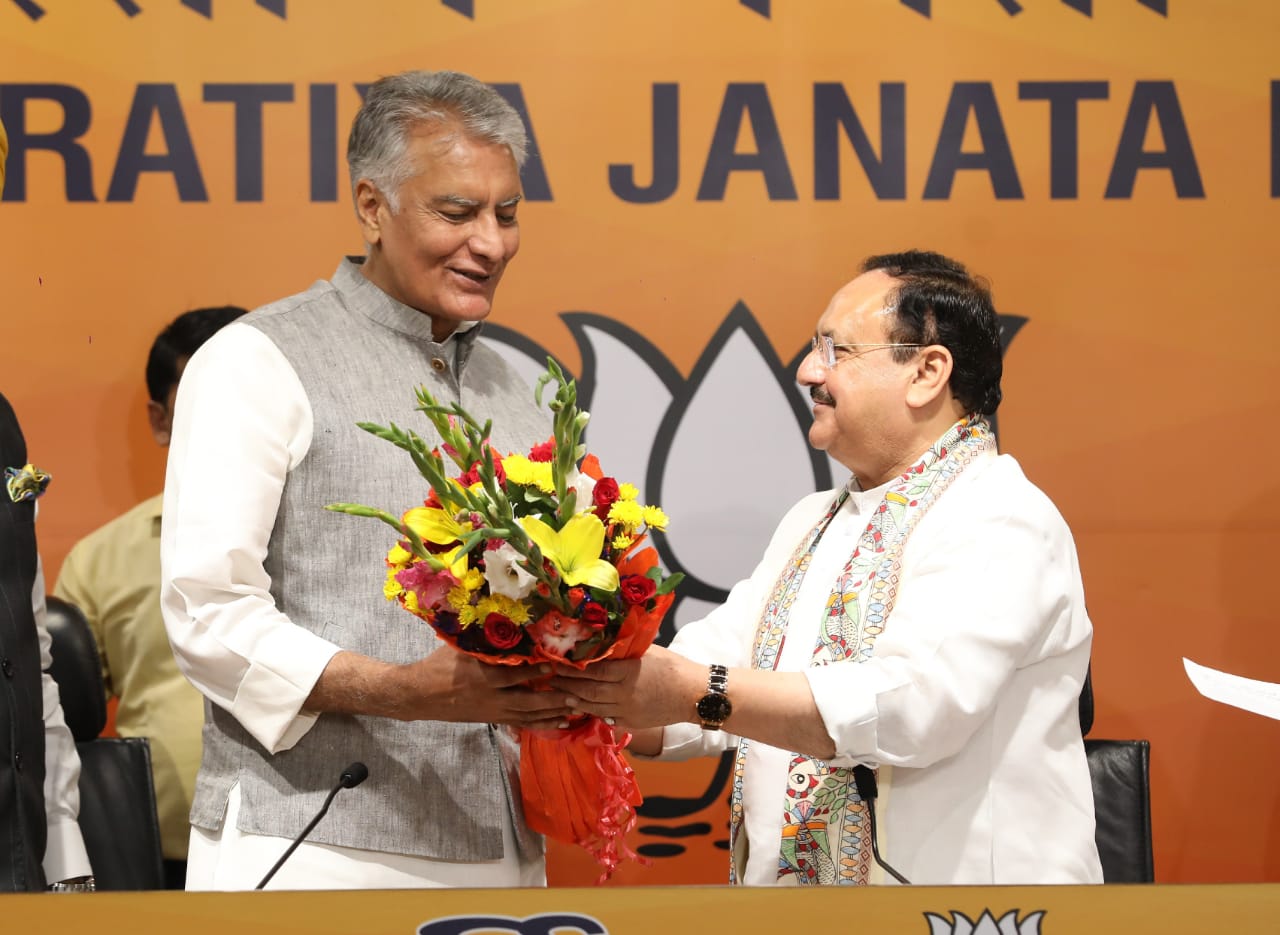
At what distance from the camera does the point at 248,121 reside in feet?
11.2

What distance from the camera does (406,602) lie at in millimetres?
1871

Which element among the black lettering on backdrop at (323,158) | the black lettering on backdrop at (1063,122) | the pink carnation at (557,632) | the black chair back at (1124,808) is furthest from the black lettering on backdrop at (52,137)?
the black chair back at (1124,808)

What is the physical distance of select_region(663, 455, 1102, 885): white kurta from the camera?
208cm

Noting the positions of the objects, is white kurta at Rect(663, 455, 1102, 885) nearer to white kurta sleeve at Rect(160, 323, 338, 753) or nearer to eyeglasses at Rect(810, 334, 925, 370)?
eyeglasses at Rect(810, 334, 925, 370)

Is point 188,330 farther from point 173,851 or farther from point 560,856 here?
point 560,856

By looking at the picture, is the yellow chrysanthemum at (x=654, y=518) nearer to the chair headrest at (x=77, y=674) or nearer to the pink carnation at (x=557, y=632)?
the pink carnation at (x=557, y=632)

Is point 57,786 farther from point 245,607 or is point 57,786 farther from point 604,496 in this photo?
point 604,496

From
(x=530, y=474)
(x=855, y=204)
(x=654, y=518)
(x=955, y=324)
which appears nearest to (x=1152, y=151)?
(x=855, y=204)

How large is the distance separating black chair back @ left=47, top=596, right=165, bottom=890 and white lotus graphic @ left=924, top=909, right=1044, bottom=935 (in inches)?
78.6

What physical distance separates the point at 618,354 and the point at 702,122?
0.59 meters

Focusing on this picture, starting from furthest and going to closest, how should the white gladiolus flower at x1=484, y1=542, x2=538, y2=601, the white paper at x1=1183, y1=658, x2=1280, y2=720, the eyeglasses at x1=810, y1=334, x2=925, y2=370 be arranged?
1. the eyeglasses at x1=810, y1=334, x2=925, y2=370
2. the white paper at x1=1183, y1=658, x2=1280, y2=720
3. the white gladiolus flower at x1=484, y1=542, x2=538, y2=601

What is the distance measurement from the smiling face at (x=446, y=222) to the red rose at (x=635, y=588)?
72cm

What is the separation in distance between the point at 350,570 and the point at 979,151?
1982 mm

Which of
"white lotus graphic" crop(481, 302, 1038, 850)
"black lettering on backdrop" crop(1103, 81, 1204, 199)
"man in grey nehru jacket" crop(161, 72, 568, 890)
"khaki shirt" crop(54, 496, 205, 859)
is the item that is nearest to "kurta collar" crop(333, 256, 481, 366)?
"man in grey nehru jacket" crop(161, 72, 568, 890)
